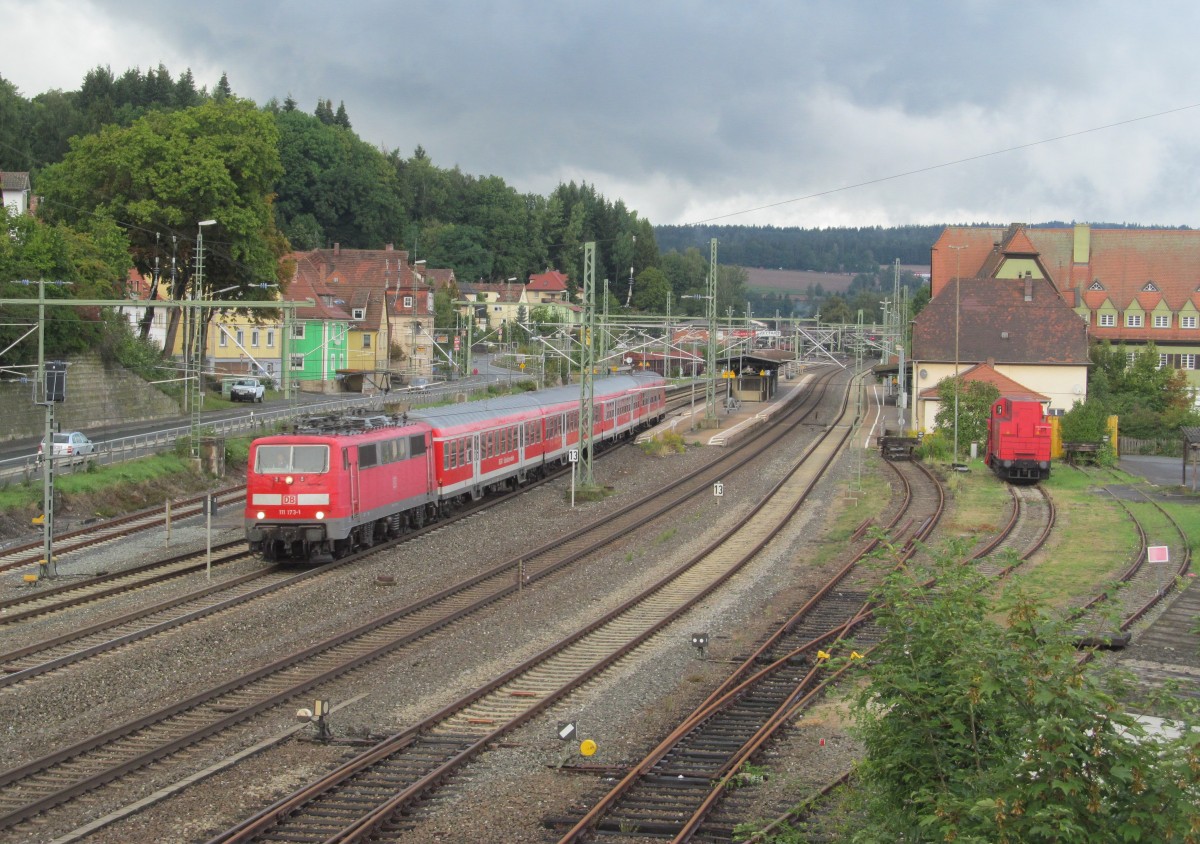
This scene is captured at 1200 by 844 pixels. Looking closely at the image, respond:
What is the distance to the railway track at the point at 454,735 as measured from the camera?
37.1 feet

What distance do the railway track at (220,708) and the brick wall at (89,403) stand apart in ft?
80.6

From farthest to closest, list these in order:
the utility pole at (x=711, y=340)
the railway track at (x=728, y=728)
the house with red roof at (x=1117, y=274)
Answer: the house with red roof at (x=1117, y=274) → the utility pole at (x=711, y=340) → the railway track at (x=728, y=728)

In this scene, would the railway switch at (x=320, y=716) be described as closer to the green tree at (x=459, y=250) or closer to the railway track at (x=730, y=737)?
the railway track at (x=730, y=737)

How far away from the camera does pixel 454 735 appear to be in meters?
14.4

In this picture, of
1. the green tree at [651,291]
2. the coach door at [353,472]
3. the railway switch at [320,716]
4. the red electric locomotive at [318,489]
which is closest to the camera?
the railway switch at [320,716]

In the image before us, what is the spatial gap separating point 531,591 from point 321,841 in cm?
1238

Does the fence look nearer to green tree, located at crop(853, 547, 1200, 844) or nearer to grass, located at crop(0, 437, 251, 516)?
grass, located at crop(0, 437, 251, 516)

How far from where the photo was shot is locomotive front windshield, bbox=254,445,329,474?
80.6ft

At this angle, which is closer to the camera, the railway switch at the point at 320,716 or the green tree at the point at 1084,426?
the railway switch at the point at 320,716

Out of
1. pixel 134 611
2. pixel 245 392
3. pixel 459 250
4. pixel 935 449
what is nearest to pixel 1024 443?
pixel 935 449

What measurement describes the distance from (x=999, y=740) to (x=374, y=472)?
2000 cm

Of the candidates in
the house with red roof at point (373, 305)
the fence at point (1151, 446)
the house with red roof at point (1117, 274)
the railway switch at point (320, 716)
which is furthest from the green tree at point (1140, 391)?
the railway switch at point (320, 716)

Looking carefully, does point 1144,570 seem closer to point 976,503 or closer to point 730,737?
point 976,503

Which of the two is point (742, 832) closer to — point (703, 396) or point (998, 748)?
point (998, 748)
